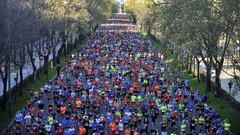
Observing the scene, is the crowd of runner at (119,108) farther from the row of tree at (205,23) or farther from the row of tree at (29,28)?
the row of tree at (205,23)

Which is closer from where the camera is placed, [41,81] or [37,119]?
[37,119]

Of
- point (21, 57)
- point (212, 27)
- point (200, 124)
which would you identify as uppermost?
point (212, 27)

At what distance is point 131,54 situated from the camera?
206 feet

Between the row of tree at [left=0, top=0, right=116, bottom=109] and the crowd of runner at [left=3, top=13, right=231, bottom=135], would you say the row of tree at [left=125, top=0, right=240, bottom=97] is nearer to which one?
the crowd of runner at [left=3, top=13, right=231, bottom=135]

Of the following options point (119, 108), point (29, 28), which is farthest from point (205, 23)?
point (29, 28)

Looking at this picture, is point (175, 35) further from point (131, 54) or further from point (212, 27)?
point (131, 54)

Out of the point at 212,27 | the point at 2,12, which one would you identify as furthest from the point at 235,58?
the point at 2,12

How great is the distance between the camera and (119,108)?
31.2 meters

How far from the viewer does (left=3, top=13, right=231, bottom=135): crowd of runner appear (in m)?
25.8

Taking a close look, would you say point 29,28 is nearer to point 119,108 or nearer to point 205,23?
point 119,108

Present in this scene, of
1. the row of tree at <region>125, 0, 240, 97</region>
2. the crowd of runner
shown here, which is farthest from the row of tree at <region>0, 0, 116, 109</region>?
the row of tree at <region>125, 0, 240, 97</region>

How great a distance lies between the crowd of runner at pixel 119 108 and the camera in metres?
25.8

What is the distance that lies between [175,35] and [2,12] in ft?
48.2

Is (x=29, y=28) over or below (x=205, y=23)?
below
